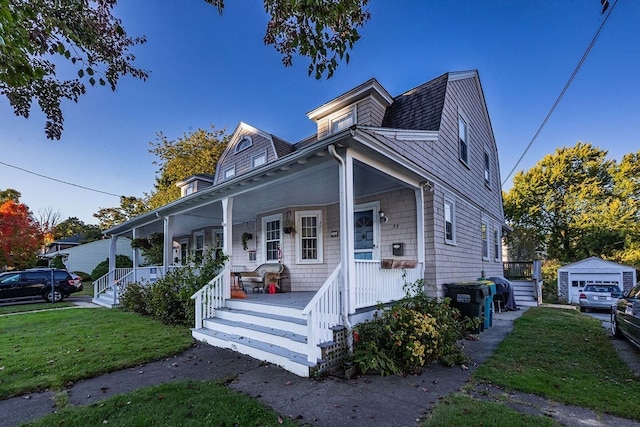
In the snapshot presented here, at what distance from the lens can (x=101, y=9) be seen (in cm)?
369

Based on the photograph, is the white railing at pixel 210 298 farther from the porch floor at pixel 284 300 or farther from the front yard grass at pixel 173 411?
the front yard grass at pixel 173 411

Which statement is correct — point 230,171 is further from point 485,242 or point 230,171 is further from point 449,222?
point 485,242

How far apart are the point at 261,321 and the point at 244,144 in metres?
8.92

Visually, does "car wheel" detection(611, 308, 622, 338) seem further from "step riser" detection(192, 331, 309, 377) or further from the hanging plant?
the hanging plant

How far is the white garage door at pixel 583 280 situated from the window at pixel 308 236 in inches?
527

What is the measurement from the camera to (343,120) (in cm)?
988

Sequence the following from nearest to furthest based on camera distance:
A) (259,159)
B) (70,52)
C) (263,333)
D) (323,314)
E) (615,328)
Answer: (70,52) < (323,314) < (263,333) < (615,328) < (259,159)

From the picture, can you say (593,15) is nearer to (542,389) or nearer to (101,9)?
(542,389)

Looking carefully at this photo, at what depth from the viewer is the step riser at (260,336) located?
488 centimetres

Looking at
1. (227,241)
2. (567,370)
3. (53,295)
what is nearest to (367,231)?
(227,241)

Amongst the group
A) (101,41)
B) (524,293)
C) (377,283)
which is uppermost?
(101,41)

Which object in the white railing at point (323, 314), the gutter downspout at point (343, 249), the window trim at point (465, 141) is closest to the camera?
the white railing at point (323, 314)

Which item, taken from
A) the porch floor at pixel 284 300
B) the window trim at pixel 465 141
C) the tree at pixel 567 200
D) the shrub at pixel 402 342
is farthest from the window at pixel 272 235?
the tree at pixel 567 200

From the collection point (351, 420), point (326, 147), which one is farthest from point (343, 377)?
point (326, 147)
